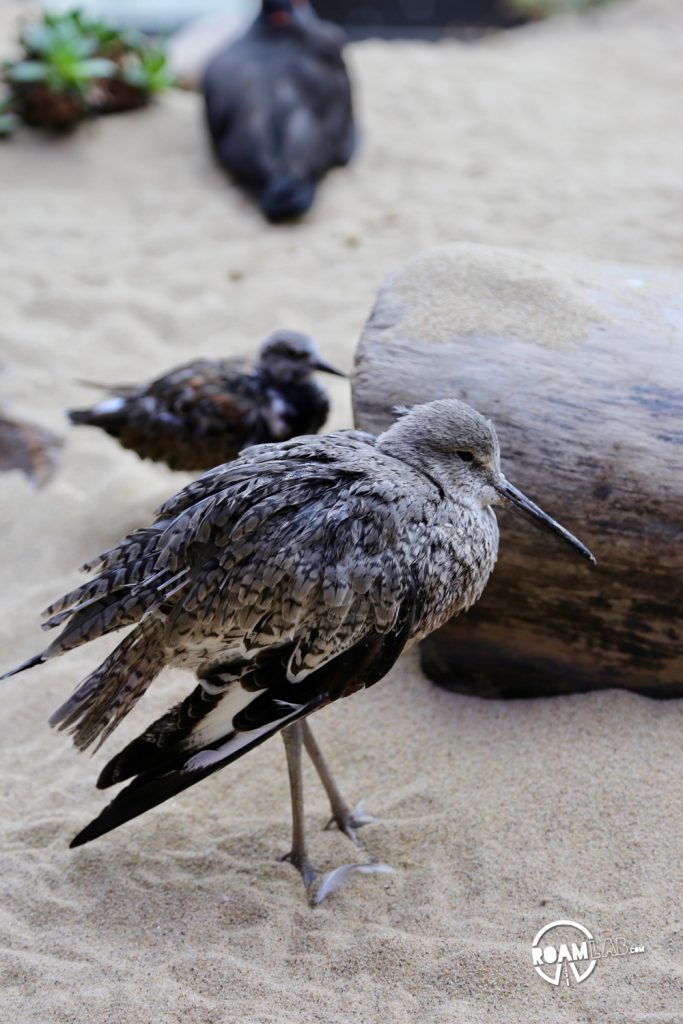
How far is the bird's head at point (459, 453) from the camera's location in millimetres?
2688

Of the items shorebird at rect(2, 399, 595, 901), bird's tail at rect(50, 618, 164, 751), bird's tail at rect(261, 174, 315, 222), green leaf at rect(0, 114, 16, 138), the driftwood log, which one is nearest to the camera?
shorebird at rect(2, 399, 595, 901)

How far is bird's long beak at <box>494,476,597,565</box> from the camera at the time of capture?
275 cm

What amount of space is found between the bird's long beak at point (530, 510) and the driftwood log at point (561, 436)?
22 centimetres

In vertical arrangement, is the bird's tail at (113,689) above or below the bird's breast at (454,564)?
below

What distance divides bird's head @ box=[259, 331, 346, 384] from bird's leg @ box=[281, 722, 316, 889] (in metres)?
1.66

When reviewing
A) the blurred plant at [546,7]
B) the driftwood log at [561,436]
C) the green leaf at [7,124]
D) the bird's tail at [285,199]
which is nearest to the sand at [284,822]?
the driftwood log at [561,436]

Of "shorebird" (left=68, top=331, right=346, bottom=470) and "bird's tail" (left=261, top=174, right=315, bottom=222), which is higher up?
"shorebird" (left=68, top=331, right=346, bottom=470)

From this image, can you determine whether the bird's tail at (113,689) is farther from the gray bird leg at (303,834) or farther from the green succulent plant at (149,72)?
the green succulent plant at (149,72)

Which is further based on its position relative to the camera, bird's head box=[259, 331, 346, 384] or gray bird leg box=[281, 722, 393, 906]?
bird's head box=[259, 331, 346, 384]

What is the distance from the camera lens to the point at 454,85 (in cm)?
798

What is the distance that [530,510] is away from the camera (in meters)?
2.76

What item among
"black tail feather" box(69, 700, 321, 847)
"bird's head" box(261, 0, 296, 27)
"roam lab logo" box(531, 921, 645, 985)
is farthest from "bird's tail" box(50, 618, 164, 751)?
"bird's head" box(261, 0, 296, 27)

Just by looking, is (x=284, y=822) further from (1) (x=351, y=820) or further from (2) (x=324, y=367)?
(2) (x=324, y=367)

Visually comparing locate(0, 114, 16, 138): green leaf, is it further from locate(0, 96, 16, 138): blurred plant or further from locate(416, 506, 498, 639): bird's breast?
locate(416, 506, 498, 639): bird's breast
